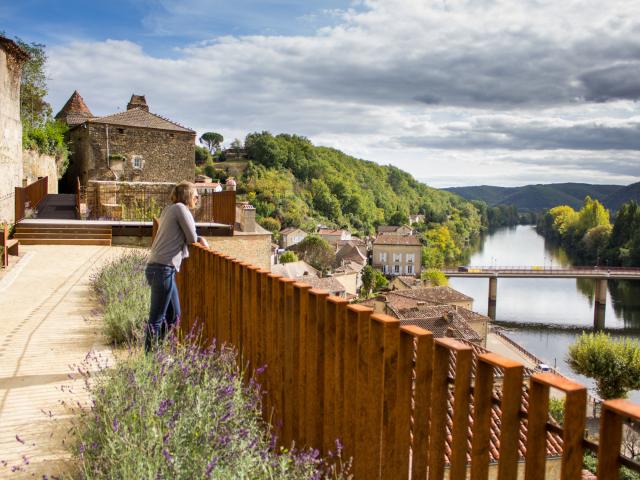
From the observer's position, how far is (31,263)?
1156 cm

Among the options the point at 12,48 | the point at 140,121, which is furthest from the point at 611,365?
the point at 12,48

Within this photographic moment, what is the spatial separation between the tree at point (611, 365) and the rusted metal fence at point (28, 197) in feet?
98.0

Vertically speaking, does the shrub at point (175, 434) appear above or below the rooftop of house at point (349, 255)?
above

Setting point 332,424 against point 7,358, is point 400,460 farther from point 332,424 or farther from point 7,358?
point 7,358

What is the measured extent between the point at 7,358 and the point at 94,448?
319 cm

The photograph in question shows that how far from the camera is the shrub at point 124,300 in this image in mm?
5625

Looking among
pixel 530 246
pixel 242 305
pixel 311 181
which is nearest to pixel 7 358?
pixel 242 305

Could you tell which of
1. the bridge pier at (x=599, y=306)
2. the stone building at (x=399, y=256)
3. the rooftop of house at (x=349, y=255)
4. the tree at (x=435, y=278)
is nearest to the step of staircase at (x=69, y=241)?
the bridge pier at (x=599, y=306)

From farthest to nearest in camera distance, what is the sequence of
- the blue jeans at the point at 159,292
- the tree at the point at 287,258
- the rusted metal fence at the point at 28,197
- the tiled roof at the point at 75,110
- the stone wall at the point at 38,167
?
the tree at the point at 287,258 → the tiled roof at the point at 75,110 → the stone wall at the point at 38,167 → the rusted metal fence at the point at 28,197 → the blue jeans at the point at 159,292

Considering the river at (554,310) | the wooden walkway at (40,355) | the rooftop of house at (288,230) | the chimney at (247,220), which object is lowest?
the river at (554,310)

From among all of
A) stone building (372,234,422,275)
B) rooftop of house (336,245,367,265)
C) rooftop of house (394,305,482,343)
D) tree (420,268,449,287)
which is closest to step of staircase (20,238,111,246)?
rooftop of house (394,305,482,343)

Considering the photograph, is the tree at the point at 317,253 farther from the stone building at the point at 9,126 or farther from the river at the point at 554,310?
the stone building at the point at 9,126

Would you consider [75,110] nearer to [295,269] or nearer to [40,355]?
[295,269]

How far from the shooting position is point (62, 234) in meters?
15.3
